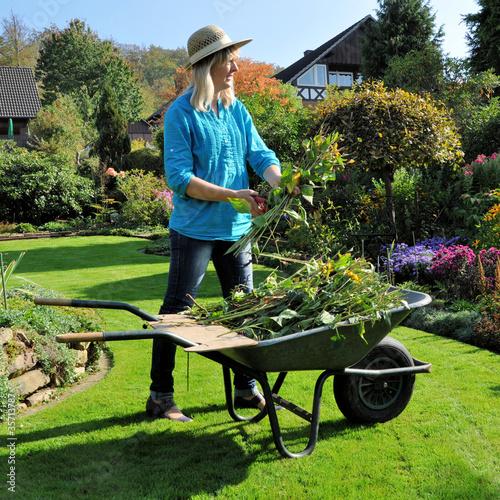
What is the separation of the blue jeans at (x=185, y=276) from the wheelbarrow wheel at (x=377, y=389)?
0.68 m

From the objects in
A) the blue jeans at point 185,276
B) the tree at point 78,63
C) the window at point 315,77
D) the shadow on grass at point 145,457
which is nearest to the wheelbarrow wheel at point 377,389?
the shadow on grass at point 145,457

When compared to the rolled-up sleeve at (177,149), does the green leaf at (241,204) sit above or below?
below

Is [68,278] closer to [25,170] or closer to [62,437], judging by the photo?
[62,437]

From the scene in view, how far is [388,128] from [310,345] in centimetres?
456

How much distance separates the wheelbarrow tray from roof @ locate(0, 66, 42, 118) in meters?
29.1

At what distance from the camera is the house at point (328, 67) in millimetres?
23719

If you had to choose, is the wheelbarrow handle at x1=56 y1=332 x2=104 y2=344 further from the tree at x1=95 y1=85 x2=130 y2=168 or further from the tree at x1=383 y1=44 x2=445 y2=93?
the tree at x1=95 y1=85 x2=130 y2=168

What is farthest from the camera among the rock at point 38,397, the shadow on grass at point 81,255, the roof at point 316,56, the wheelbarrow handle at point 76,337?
the roof at point 316,56

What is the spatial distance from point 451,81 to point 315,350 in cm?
1193

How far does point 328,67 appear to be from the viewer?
966 inches

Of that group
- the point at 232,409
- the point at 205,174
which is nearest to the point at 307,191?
the point at 205,174

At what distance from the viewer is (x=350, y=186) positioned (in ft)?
26.1

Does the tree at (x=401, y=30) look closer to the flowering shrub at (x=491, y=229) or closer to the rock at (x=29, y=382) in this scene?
the flowering shrub at (x=491, y=229)

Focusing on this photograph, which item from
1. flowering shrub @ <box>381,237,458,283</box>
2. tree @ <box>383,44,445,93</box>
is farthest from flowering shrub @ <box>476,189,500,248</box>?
tree @ <box>383,44,445,93</box>
